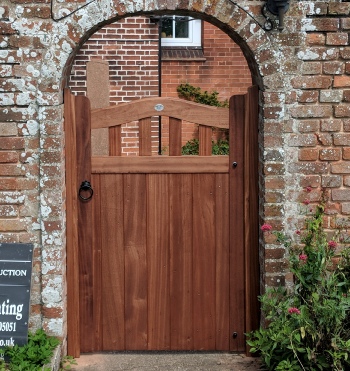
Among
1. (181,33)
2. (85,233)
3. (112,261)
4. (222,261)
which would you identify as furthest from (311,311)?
(181,33)

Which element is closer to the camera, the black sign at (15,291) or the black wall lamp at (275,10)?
the black wall lamp at (275,10)

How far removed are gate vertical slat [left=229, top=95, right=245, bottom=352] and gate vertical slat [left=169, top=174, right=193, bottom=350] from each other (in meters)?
0.33

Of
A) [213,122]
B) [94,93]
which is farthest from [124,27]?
[213,122]

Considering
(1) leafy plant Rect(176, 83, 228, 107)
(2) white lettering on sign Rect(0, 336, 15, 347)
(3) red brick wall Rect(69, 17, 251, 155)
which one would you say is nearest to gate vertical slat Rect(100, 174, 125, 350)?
(2) white lettering on sign Rect(0, 336, 15, 347)

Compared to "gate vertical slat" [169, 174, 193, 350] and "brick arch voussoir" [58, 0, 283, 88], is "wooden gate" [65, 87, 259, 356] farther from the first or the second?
"brick arch voussoir" [58, 0, 283, 88]

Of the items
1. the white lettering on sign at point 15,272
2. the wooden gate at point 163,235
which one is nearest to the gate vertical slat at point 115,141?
the wooden gate at point 163,235

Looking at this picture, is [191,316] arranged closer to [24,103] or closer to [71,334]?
[71,334]

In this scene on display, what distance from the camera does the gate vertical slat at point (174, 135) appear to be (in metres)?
5.74

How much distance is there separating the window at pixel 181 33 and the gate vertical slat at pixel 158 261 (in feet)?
33.2

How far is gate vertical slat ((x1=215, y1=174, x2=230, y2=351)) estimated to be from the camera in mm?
5871

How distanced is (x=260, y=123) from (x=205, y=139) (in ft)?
1.46

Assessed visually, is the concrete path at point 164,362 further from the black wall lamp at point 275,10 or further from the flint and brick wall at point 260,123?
the black wall lamp at point 275,10

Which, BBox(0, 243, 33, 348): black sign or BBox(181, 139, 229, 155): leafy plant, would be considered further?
BBox(181, 139, 229, 155): leafy plant

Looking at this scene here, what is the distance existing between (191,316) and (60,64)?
2204 mm
